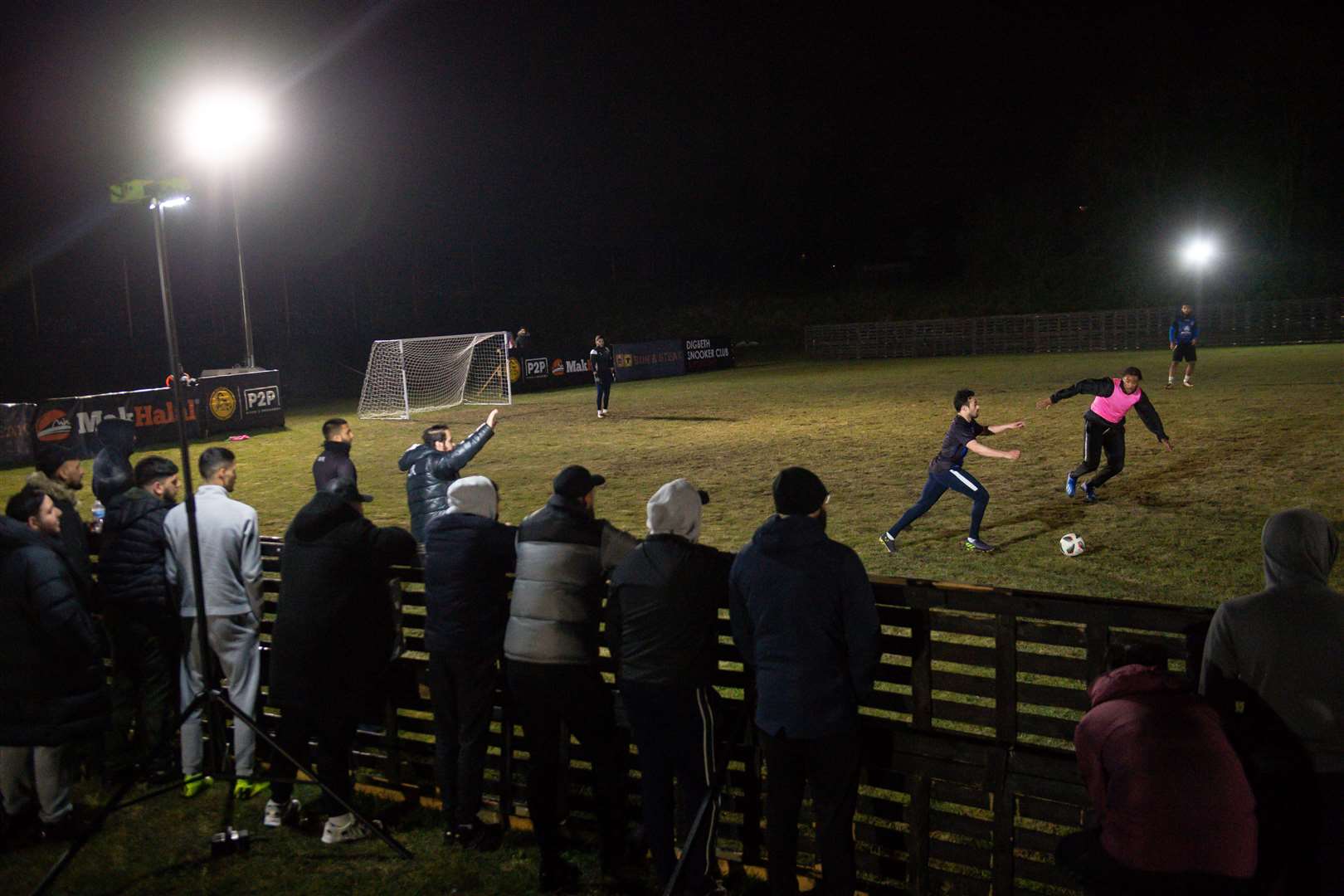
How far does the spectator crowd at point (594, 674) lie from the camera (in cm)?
332

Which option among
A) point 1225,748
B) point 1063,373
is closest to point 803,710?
point 1225,748

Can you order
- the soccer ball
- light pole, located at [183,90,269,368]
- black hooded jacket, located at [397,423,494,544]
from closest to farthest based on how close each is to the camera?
black hooded jacket, located at [397,423,494,544] → the soccer ball → light pole, located at [183,90,269,368]

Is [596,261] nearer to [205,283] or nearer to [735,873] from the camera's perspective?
[205,283]

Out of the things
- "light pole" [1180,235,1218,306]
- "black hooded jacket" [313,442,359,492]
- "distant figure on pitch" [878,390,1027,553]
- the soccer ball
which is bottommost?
the soccer ball

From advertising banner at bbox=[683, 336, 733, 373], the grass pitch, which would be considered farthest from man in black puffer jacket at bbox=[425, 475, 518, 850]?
advertising banner at bbox=[683, 336, 733, 373]

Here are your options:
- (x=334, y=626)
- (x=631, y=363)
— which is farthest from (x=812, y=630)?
(x=631, y=363)

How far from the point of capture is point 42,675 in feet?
16.4

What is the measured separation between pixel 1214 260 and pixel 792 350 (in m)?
22.2

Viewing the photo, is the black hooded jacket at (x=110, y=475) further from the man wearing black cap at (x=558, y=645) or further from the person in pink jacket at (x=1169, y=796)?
the person in pink jacket at (x=1169, y=796)

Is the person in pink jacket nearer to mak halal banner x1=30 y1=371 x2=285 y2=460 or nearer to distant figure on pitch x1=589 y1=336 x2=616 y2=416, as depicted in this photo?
mak halal banner x1=30 y1=371 x2=285 y2=460

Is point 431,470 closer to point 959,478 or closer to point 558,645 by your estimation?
point 558,645

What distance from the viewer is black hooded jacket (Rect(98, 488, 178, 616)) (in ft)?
19.3

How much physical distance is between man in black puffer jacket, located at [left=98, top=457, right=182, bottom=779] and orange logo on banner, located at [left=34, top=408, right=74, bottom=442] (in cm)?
1813

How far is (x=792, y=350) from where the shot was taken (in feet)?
175
